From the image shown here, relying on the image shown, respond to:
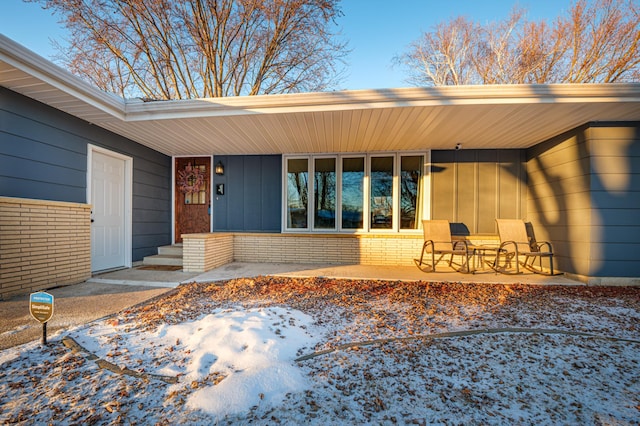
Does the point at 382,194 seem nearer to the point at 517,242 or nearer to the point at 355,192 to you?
the point at 355,192

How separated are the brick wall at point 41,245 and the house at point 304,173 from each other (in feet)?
0.05

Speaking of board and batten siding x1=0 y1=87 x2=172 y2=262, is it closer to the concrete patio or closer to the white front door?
the white front door

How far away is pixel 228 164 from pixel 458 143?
16.3 feet

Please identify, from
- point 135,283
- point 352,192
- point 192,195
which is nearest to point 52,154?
point 135,283

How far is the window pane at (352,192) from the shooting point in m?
6.16

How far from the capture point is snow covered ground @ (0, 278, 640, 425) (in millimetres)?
1447

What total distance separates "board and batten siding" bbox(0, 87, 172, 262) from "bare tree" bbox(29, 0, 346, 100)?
3967 mm

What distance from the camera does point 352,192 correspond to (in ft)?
20.3

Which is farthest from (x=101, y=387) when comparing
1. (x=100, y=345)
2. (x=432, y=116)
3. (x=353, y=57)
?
(x=353, y=57)

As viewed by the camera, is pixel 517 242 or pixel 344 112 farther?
pixel 517 242

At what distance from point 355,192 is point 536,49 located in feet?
27.7

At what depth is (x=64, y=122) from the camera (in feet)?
13.3

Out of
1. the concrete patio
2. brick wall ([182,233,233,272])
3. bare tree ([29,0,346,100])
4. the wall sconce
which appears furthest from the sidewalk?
bare tree ([29,0,346,100])

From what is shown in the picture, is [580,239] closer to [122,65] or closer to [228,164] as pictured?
[228,164]
